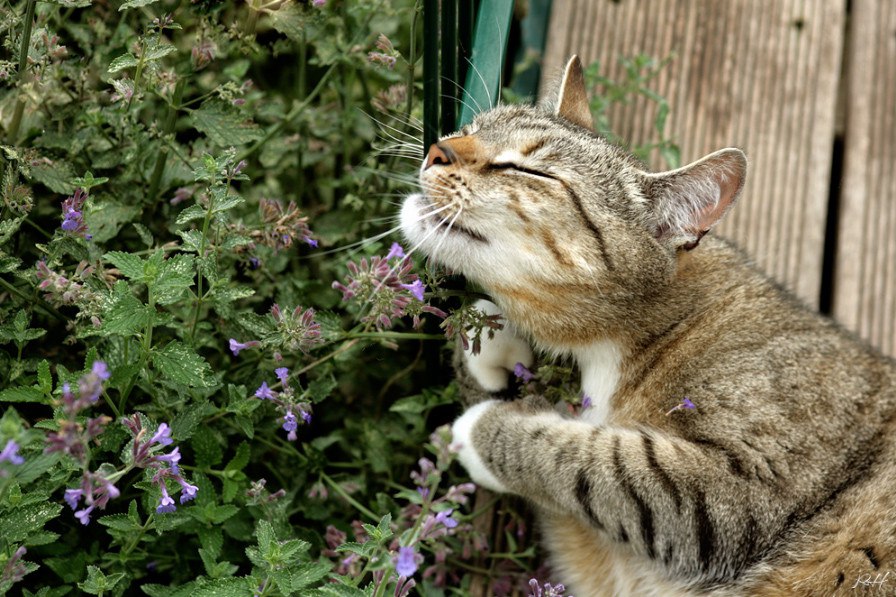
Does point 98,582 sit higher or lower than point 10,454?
lower

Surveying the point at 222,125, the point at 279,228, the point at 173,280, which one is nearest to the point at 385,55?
the point at 222,125

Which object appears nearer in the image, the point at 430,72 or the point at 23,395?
the point at 23,395

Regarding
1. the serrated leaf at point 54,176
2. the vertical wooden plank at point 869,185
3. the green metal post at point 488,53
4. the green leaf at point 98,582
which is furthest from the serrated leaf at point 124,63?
the vertical wooden plank at point 869,185

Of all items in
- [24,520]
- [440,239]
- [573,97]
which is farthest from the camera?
[573,97]

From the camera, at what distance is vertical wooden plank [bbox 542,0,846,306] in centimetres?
395

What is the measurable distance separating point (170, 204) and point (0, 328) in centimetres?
71

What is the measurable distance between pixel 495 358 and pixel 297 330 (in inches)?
30.4

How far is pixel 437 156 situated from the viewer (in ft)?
8.98

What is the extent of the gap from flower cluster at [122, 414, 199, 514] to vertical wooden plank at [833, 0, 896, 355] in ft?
9.16

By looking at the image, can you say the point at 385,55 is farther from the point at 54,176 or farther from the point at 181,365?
the point at 181,365

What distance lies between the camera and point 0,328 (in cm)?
239

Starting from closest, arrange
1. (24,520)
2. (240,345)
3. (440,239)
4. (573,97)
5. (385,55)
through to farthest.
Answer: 1. (24,520)
2. (240,345)
3. (440,239)
4. (385,55)
5. (573,97)

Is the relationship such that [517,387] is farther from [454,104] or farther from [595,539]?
[454,104]

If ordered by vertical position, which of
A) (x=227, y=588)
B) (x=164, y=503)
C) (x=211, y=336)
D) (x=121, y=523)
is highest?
(x=211, y=336)
